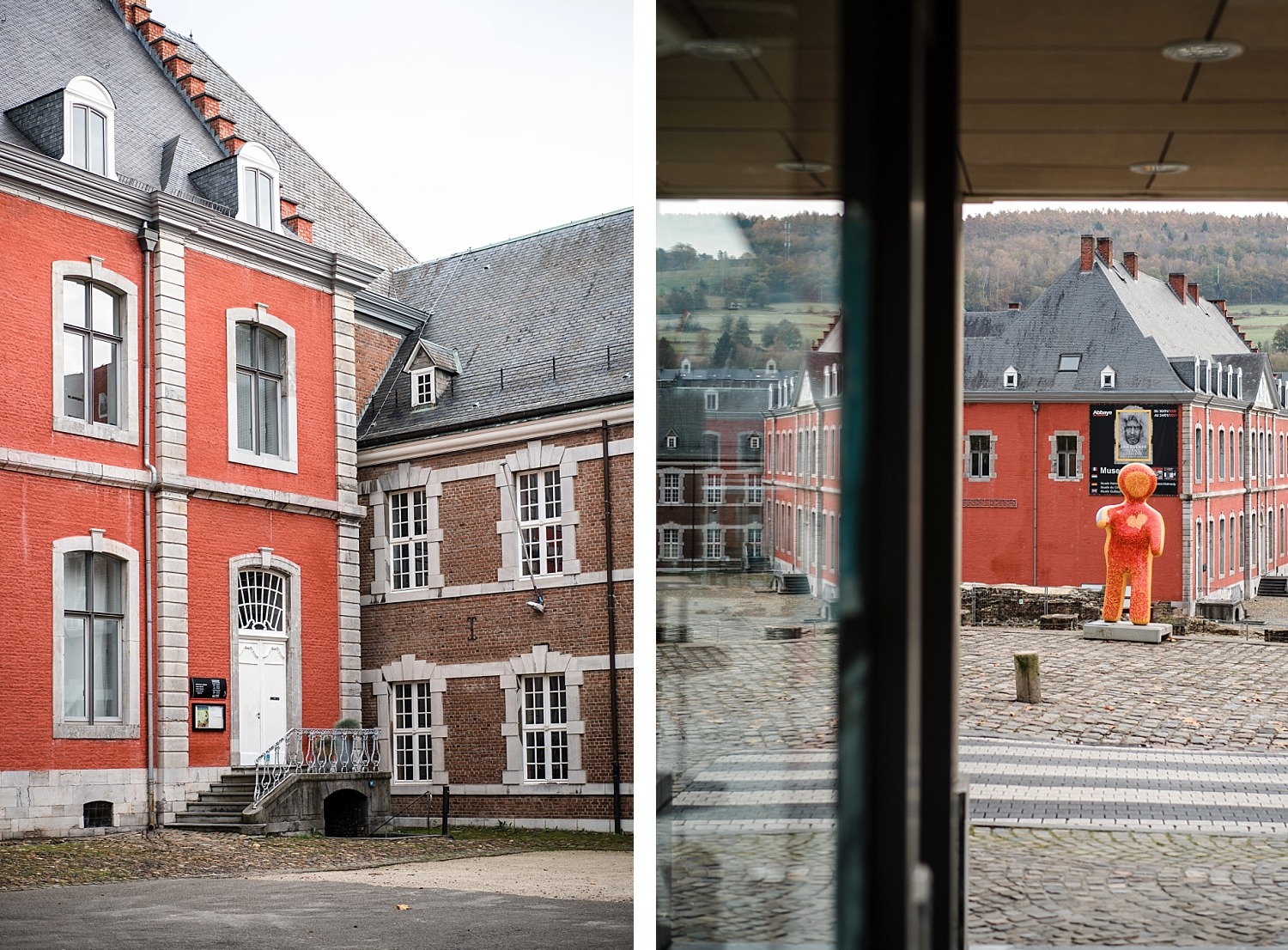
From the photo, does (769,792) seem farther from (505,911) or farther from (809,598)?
(505,911)

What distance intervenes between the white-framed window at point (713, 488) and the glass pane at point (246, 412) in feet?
14.1

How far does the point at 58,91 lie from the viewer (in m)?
5.93

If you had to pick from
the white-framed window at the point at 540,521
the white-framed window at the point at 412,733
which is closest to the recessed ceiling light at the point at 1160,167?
the white-framed window at the point at 540,521

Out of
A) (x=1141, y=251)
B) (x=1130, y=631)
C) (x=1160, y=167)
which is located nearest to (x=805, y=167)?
(x=1160, y=167)

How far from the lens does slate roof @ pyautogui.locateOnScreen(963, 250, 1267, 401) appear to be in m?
20.0

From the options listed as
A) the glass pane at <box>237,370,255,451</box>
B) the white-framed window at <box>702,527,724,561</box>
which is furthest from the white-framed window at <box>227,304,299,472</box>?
the white-framed window at <box>702,527,724,561</box>

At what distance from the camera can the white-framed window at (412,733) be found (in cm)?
644

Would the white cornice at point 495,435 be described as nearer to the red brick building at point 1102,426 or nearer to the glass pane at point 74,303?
the glass pane at point 74,303

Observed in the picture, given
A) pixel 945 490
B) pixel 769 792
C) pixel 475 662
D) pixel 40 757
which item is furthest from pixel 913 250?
pixel 475 662

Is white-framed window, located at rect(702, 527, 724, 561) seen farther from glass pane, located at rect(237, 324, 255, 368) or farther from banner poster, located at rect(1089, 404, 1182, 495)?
banner poster, located at rect(1089, 404, 1182, 495)

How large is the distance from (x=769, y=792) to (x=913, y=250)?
1156mm

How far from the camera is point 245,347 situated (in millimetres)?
6465

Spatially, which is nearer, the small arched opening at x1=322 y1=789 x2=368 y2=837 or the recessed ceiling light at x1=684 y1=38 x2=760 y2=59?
the recessed ceiling light at x1=684 y1=38 x2=760 y2=59

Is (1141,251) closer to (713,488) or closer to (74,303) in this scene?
(74,303)
